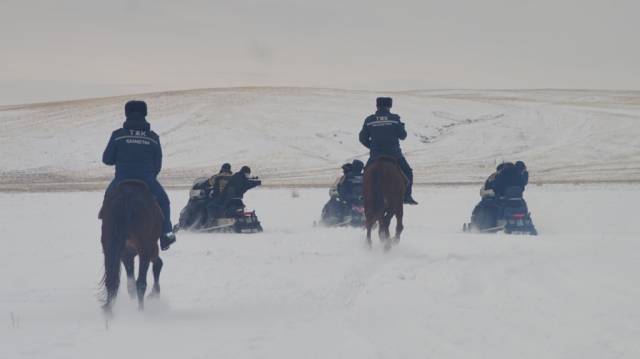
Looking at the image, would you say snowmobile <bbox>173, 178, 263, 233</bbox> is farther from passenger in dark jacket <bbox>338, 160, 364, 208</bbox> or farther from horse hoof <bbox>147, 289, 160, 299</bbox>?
horse hoof <bbox>147, 289, 160, 299</bbox>

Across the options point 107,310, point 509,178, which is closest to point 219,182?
point 509,178

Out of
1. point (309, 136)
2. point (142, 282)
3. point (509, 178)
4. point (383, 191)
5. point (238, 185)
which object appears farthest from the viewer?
point (309, 136)

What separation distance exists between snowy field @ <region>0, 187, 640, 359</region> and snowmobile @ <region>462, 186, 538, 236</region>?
3456 mm

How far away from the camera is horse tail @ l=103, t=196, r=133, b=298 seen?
918cm

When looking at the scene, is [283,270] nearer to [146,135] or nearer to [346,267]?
[346,267]

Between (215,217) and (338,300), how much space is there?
1027cm

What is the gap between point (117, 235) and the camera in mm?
9203

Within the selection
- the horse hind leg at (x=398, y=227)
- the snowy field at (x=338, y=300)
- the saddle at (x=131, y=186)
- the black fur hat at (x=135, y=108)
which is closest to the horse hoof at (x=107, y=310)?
the snowy field at (x=338, y=300)

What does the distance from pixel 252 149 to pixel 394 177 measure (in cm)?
4040

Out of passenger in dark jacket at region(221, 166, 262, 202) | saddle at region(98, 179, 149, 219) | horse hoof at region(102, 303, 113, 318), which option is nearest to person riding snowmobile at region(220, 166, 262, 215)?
passenger in dark jacket at region(221, 166, 262, 202)

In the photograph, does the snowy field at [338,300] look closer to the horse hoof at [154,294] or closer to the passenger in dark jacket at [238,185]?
the horse hoof at [154,294]

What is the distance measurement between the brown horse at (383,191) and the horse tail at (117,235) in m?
5.85

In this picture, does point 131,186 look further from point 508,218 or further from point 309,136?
point 309,136

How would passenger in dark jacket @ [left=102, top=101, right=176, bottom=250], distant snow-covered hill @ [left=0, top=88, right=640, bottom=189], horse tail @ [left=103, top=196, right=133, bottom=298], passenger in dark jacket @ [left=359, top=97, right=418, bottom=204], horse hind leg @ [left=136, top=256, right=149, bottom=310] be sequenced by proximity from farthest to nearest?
1. distant snow-covered hill @ [left=0, top=88, right=640, bottom=189]
2. passenger in dark jacket @ [left=359, top=97, right=418, bottom=204]
3. passenger in dark jacket @ [left=102, top=101, right=176, bottom=250]
4. horse hind leg @ [left=136, top=256, right=149, bottom=310]
5. horse tail @ [left=103, top=196, right=133, bottom=298]
